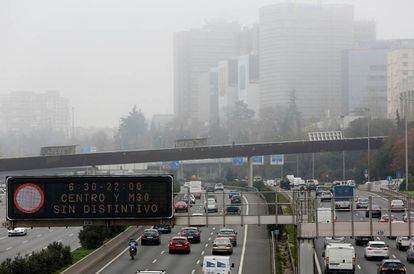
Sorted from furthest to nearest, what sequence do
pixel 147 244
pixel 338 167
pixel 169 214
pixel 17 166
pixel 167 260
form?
pixel 338 167
pixel 17 166
pixel 147 244
pixel 167 260
pixel 169 214

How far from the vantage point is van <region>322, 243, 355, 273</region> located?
1727 inches

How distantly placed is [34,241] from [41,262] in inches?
987

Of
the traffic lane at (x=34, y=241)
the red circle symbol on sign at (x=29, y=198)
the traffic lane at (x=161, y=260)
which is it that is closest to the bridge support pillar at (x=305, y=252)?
the red circle symbol on sign at (x=29, y=198)

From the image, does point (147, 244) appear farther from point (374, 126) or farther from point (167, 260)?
point (374, 126)

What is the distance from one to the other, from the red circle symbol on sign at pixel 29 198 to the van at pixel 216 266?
30.4 feet

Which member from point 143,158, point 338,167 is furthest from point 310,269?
point 338,167

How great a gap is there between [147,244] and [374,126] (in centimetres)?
11055

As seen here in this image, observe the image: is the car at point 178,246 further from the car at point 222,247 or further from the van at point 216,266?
the van at point 216,266

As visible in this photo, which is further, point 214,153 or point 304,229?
point 214,153

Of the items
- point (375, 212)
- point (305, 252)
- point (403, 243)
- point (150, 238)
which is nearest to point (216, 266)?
point (305, 252)

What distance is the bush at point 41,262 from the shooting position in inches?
1578

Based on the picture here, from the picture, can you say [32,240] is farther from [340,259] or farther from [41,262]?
[340,259]

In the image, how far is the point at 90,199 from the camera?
117ft

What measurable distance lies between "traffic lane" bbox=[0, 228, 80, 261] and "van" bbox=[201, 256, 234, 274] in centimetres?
1787
